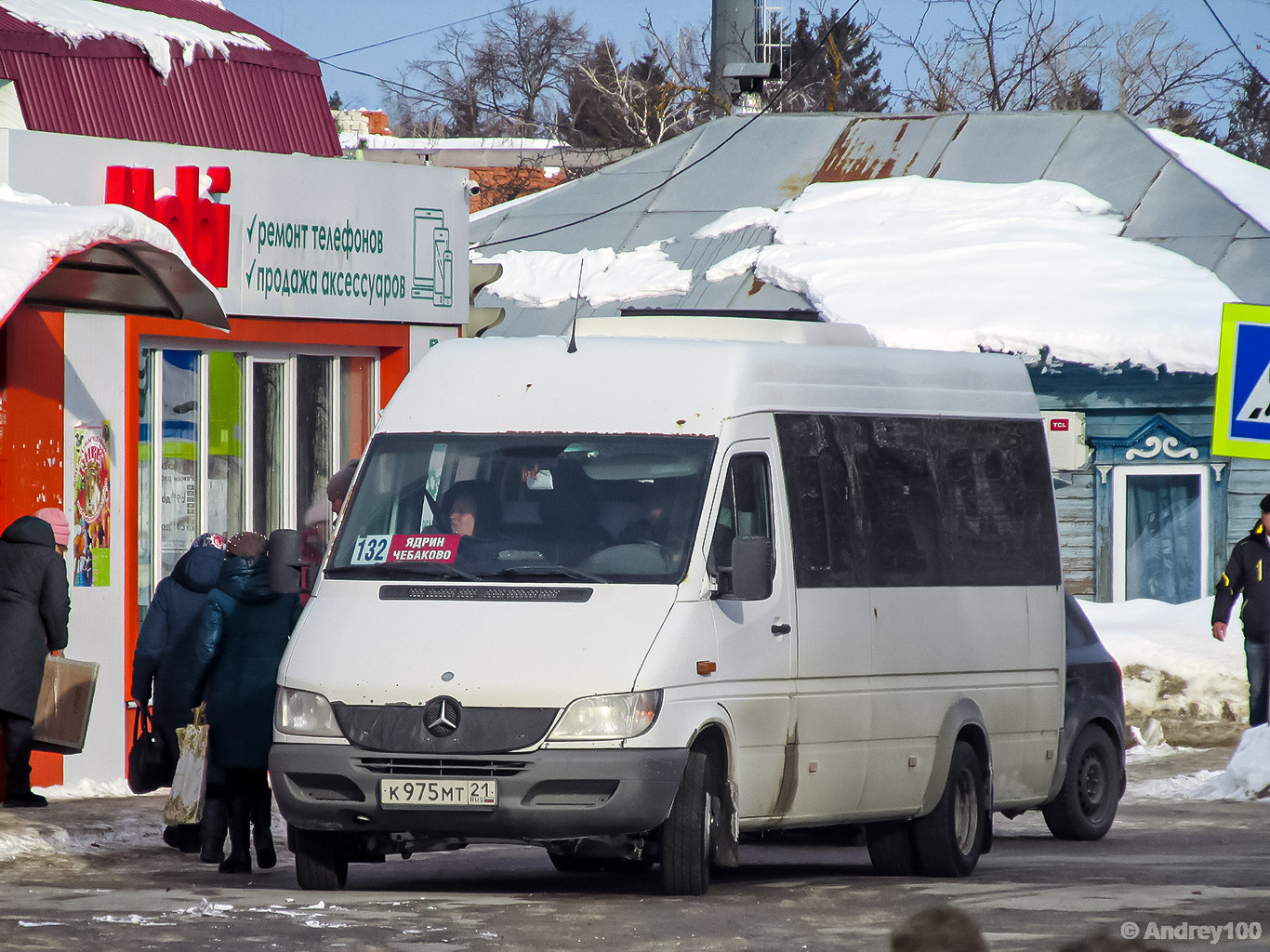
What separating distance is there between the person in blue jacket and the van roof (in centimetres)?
114

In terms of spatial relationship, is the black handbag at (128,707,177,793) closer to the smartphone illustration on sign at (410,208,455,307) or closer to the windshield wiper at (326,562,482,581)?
the windshield wiper at (326,562,482,581)

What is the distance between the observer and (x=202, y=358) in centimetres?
1567

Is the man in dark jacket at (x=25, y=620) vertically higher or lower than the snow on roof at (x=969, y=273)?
lower

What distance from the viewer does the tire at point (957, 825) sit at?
1062 centimetres

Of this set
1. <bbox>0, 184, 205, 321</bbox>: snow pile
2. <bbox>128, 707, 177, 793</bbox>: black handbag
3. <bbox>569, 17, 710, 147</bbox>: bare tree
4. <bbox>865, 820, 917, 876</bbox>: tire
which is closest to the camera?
<bbox>865, 820, 917, 876</bbox>: tire

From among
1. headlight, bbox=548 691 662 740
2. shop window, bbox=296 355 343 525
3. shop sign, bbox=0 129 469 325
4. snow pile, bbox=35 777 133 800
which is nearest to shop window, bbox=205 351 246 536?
shop sign, bbox=0 129 469 325

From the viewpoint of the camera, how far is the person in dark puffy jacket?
464 inches

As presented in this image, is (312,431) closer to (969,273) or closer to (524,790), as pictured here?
(524,790)

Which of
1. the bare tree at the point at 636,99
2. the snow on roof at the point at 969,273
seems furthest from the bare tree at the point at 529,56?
the snow on roof at the point at 969,273

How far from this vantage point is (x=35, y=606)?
12.5 meters

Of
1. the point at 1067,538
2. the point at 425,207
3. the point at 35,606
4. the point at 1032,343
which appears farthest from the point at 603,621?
the point at 1067,538

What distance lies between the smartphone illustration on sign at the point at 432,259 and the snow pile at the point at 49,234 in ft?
13.9

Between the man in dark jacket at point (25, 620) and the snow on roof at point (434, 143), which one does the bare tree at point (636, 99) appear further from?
the man in dark jacket at point (25, 620)

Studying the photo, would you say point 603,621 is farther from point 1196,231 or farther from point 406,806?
point 1196,231
